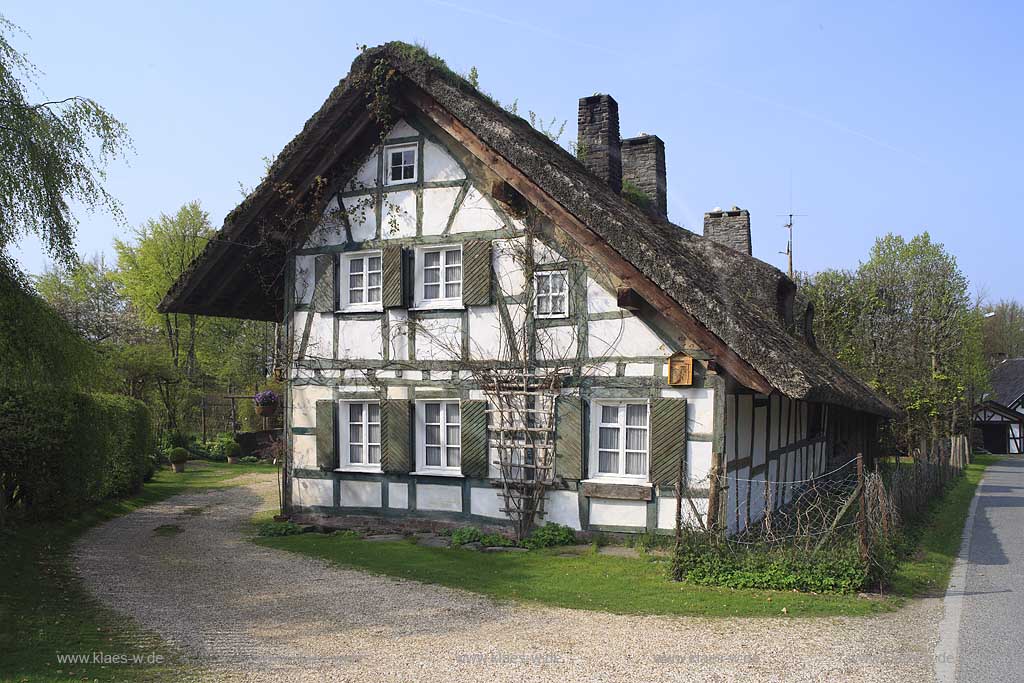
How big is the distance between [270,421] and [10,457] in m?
19.4

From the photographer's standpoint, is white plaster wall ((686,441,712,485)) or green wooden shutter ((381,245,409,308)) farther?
green wooden shutter ((381,245,409,308))

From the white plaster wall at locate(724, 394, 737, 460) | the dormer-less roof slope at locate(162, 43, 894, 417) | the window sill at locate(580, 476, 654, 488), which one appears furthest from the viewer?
the window sill at locate(580, 476, 654, 488)

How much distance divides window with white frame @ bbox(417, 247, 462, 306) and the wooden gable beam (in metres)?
1.60

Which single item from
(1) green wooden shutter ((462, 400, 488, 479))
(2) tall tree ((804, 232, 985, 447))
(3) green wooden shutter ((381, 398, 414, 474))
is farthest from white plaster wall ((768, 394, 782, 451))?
(2) tall tree ((804, 232, 985, 447))

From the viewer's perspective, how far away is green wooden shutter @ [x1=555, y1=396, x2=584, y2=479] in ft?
39.0

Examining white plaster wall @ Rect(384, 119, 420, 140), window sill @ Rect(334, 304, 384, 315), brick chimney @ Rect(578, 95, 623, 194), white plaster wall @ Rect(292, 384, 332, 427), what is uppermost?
brick chimney @ Rect(578, 95, 623, 194)

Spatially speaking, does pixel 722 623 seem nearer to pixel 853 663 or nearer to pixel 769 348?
pixel 853 663

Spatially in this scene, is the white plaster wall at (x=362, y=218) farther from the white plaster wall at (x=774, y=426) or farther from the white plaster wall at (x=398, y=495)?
the white plaster wall at (x=774, y=426)

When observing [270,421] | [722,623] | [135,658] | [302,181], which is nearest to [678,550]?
[722,623]

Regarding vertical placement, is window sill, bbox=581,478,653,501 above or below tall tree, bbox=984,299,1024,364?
below

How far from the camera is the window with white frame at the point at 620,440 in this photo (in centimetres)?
1166

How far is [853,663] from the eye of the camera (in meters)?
6.82

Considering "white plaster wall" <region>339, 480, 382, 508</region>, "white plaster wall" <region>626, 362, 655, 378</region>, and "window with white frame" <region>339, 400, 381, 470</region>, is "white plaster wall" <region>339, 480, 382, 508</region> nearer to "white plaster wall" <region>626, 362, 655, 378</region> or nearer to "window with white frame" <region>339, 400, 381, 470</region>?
"window with white frame" <region>339, 400, 381, 470</region>

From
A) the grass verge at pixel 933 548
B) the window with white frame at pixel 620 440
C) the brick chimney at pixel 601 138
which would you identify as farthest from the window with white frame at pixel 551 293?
the grass verge at pixel 933 548
